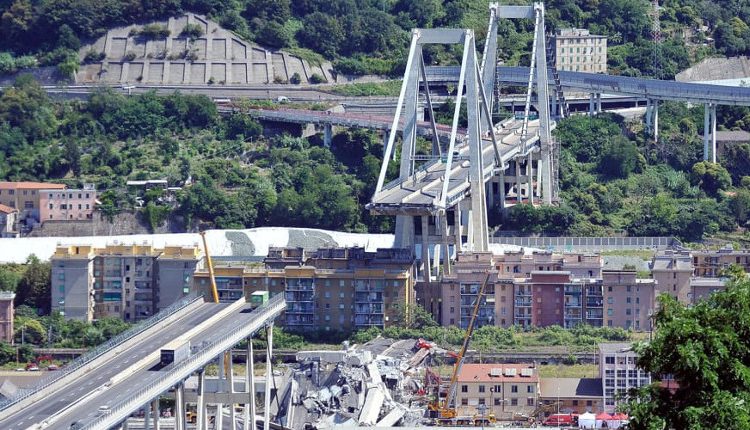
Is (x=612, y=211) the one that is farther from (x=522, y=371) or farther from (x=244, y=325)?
(x=244, y=325)

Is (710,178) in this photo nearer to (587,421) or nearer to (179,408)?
(587,421)

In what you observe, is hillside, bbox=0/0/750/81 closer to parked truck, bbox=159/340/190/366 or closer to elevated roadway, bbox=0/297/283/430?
elevated roadway, bbox=0/297/283/430

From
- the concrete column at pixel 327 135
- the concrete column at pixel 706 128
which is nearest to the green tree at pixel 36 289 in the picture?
the concrete column at pixel 327 135

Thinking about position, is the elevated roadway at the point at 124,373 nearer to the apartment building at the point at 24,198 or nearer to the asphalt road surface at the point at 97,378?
the asphalt road surface at the point at 97,378

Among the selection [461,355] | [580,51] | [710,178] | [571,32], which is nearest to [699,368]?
[461,355]

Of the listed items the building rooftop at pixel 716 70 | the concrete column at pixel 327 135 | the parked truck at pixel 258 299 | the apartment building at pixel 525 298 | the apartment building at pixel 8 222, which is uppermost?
the building rooftop at pixel 716 70

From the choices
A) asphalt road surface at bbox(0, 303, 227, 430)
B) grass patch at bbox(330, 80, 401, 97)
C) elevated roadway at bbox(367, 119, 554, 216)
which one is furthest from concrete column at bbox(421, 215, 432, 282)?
grass patch at bbox(330, 80, 401, 97)
